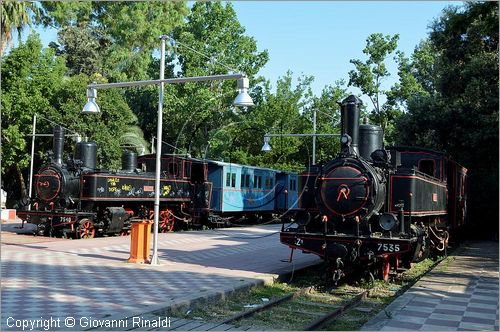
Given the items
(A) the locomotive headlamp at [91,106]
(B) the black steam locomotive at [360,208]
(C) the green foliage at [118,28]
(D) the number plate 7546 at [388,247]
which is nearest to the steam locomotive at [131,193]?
(A) the locomotive headlamp at [91,106]

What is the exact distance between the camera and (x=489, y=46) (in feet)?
75.7

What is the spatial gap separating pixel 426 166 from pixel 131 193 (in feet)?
37.1

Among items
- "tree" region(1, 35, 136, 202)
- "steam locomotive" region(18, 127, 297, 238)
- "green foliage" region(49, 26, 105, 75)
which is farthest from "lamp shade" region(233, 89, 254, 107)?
"green foliage" region(49, 26, 105, 75)

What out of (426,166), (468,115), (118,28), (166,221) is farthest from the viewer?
(118,28)

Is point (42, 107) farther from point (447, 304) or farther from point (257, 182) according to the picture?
point (447, 304)

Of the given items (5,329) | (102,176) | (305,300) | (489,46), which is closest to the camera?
(5,329)

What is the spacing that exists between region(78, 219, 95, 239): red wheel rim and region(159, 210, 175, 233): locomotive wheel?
12.8 ft

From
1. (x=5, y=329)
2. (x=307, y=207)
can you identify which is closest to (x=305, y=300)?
(x=307, y=207)

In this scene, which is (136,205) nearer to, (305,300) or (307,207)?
(307,207)

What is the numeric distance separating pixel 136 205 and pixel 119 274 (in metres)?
11.2

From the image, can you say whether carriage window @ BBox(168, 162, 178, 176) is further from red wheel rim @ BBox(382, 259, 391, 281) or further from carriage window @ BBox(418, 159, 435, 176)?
red wheel rim @ BBox(382, 259, 391, 281)

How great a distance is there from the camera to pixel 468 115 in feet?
74.2

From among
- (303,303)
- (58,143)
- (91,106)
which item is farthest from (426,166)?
(58,143)

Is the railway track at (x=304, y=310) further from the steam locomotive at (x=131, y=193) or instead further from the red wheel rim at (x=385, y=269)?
the steam locomotive at (x=131, y=193)
